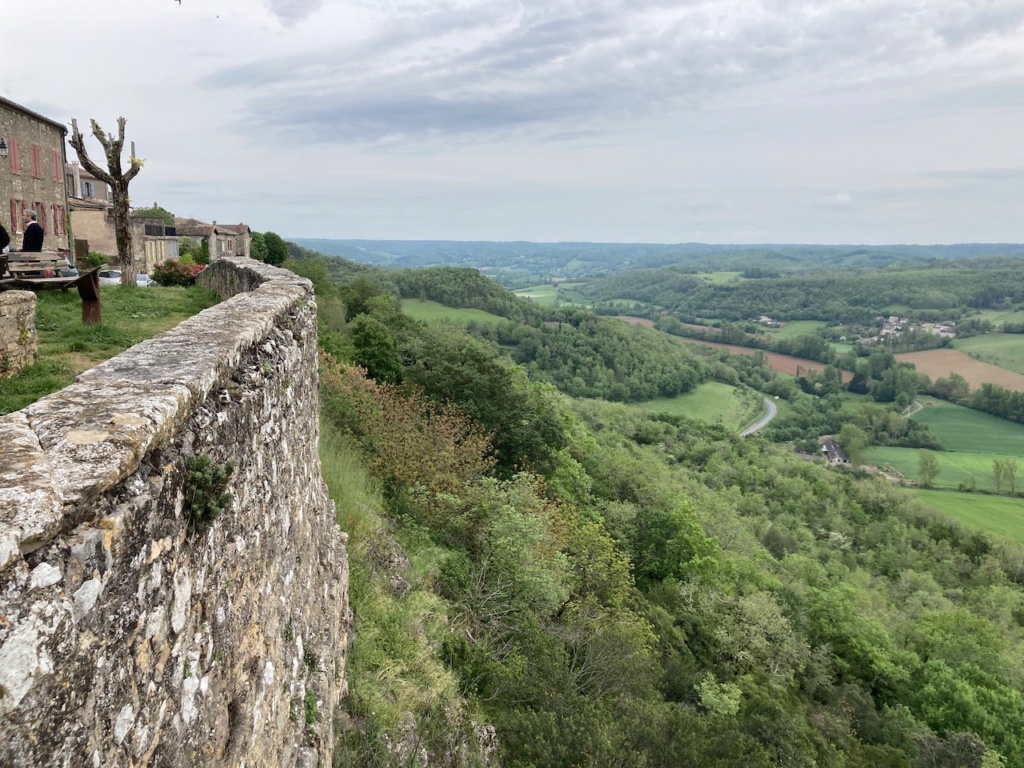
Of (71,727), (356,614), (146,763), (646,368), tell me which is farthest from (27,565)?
(646,368)

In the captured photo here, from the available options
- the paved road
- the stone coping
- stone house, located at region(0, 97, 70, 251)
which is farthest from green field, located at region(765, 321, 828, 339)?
the stone coping

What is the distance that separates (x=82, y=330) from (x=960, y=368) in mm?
149912

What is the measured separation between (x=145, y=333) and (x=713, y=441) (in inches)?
2608

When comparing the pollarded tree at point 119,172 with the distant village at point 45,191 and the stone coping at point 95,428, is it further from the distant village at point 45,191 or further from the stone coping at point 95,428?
the stone coping at point 95,428

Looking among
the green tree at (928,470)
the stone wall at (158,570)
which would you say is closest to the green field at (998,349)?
the green tree at (928,470)

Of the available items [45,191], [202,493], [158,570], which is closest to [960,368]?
[45,191]

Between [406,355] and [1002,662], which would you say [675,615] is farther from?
[1002,662]

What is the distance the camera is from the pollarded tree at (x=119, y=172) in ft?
47.1

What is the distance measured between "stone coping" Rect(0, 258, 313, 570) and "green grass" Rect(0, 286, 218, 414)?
194 cm

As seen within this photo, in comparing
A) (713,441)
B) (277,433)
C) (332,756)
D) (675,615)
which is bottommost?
(713,441)

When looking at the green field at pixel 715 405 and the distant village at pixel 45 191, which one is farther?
the green field at pixel 715 405

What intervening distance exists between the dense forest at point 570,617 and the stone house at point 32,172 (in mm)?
9781

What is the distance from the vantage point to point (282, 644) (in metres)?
4.46

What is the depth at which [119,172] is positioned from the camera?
14602 millimetres
